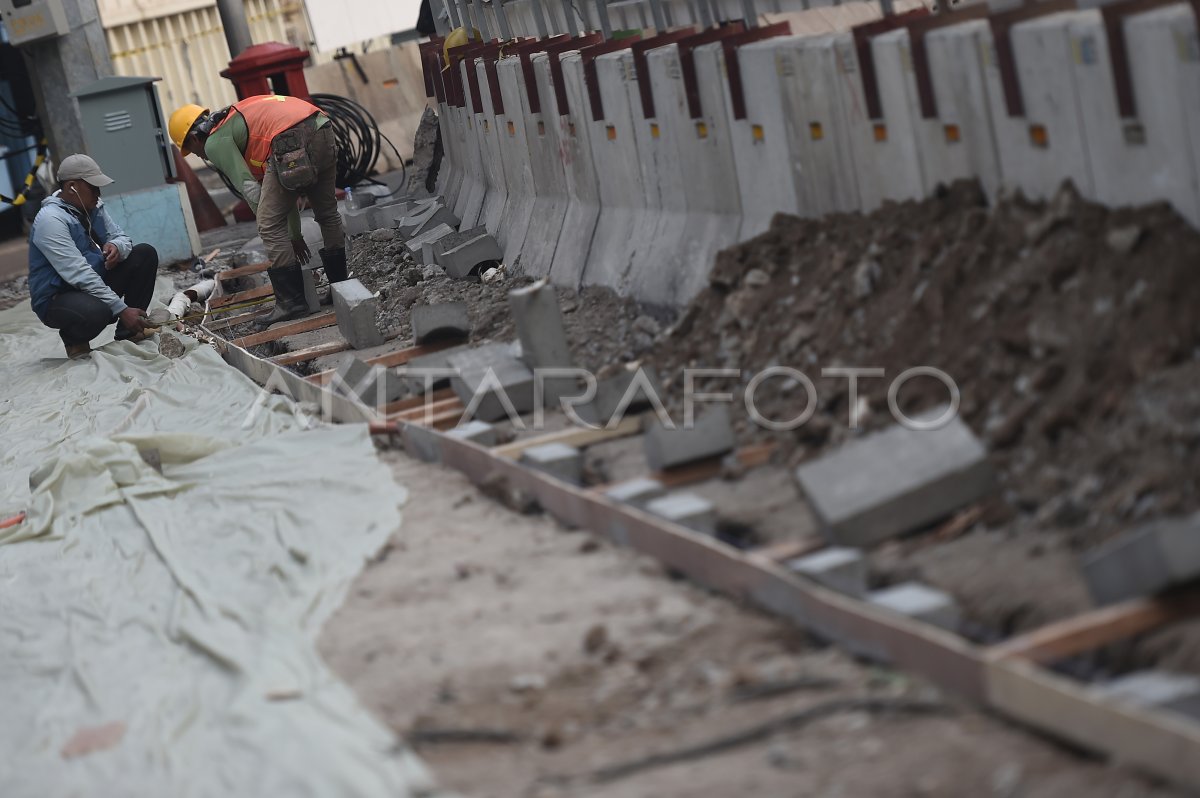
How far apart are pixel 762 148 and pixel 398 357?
9.75 ft

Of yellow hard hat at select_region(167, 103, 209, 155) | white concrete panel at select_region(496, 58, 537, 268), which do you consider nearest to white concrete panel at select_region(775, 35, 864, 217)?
white concrete panel at select_region(496, 58, 537, 268)

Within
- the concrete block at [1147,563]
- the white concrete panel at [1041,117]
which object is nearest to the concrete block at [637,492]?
the white concrete panel at [1041,117]

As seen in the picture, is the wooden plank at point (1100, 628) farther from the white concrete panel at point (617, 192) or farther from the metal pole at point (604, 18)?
the metal pole at point (604, 18)

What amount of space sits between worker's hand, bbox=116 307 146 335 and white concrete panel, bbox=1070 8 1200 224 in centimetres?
839

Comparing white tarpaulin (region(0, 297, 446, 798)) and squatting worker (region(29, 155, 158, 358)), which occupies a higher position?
squatting worker (region(29, 155, 158, 358))

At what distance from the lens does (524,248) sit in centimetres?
1247

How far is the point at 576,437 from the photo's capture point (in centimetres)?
718

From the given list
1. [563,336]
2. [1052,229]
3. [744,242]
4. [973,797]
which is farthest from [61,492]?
[973,797]

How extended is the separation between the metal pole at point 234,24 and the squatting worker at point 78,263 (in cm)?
1059

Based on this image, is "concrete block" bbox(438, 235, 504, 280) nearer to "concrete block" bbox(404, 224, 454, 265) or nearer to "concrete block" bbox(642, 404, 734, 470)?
"concrete block" bbox(404, 224, 454, 265)

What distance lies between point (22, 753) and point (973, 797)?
3.06 meters

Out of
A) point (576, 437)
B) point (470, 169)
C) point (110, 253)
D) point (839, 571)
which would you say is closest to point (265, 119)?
point (110, 253)

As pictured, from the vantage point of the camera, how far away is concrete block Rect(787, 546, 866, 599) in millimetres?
4656

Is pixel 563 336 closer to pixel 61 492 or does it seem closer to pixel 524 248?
pixel 61 492
